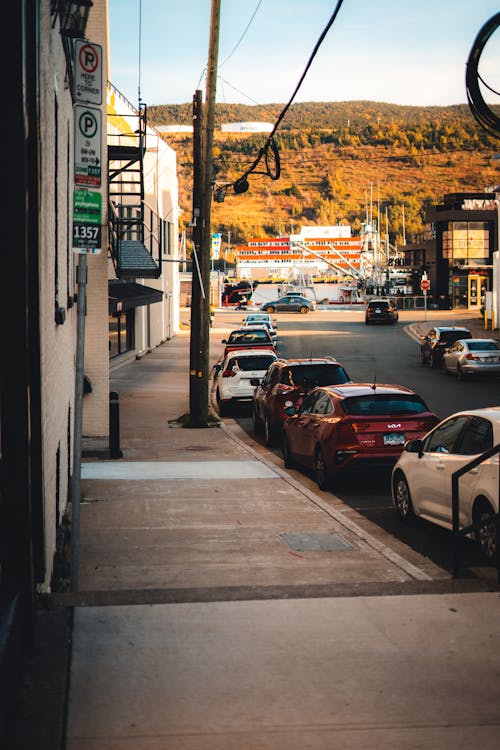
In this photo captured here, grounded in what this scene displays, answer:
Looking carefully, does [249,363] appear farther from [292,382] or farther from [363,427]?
[363,427]

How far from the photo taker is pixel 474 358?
33.7 meters

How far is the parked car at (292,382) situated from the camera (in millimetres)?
20078

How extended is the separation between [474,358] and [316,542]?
23.6 metres

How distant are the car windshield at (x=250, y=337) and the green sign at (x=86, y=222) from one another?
88.6 feet

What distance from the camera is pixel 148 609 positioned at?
25.3 ft

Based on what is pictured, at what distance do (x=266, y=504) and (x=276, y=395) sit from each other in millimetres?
6812

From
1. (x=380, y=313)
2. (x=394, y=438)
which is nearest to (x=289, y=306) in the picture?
(x=380, y=313)

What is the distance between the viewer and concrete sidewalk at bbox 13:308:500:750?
552cm

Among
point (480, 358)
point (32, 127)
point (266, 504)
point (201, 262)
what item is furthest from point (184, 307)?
point (32, 127)

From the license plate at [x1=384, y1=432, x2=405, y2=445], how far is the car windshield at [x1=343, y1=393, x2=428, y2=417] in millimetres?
311

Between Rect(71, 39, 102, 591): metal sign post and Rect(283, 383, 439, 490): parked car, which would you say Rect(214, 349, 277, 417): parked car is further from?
Rect(71, 39, 102, 591): metal sign post

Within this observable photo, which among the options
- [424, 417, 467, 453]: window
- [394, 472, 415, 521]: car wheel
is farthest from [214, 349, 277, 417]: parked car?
[424, 417, 467, 453]: window

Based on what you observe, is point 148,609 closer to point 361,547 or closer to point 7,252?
point 7,252

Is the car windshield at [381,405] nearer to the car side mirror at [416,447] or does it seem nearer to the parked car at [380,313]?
the car side mirror at [416,447]
